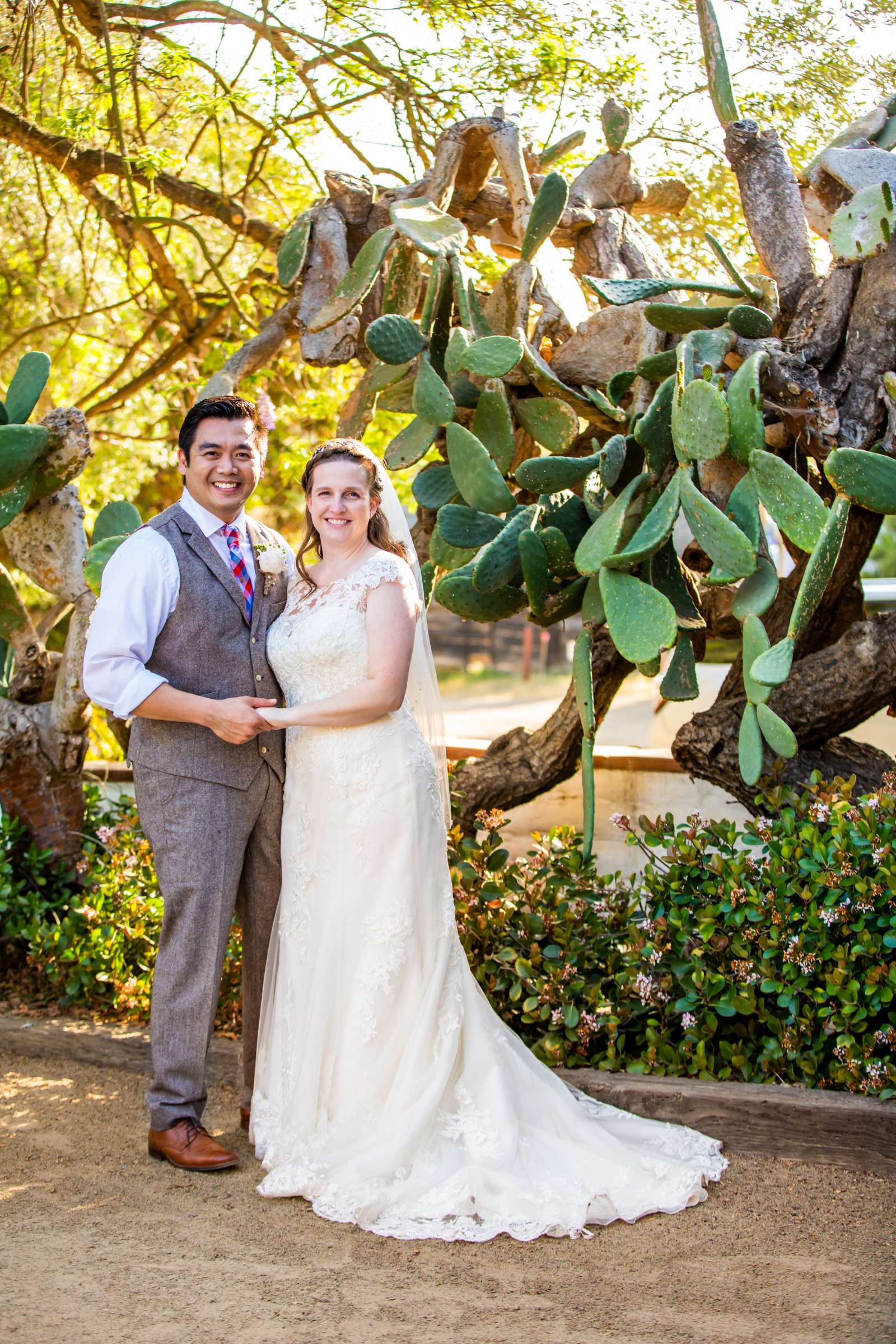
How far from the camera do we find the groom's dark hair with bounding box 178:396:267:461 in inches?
125

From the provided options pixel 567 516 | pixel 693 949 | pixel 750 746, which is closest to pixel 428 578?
pixel 567 516

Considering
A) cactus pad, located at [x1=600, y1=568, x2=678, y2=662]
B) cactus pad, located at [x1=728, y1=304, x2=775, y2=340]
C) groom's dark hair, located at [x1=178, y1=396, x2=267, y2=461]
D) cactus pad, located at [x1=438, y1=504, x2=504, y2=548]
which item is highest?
cactus pad, located at [x1=728, y1=304, x2=775, y2=340]

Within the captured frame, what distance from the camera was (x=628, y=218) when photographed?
4.57 m

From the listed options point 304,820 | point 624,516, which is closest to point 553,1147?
point 304,820

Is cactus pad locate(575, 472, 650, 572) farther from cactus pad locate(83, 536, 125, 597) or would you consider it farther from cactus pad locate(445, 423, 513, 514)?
cactus pad locate(83, 536, 125, 597)

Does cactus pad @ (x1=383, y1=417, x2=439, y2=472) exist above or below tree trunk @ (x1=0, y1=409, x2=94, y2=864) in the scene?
above

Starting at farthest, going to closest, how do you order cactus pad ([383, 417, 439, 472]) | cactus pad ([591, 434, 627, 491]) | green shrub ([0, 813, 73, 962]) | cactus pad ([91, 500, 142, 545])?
green shrub ([0, 813, 73, 962]), cactus pad ([91, 500, 142, 545]), cactus pad ([383, 417, 439, 472]), cactus pad ([591, 434, 627, 491])

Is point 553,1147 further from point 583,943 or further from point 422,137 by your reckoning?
point 422,137

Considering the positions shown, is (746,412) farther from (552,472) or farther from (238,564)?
(238,564)

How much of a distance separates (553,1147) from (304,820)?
3.28 feet

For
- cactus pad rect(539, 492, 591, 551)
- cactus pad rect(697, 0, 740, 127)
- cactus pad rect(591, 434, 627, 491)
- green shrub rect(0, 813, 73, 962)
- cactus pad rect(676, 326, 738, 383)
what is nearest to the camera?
cactus pad rect(676, 326, 738, 383)

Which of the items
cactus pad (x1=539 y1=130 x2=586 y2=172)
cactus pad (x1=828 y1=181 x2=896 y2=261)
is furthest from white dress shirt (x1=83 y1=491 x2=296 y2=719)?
cactus pad (x1=539 y1=130 x2=586 y2=172)

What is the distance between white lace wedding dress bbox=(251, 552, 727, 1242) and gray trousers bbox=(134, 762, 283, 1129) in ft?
0.54

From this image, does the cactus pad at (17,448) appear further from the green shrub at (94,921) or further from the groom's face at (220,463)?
the green shrub at (94,921)
